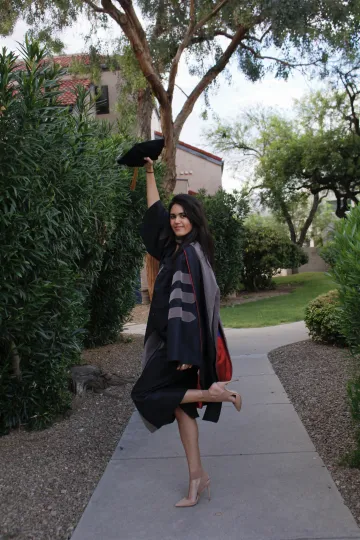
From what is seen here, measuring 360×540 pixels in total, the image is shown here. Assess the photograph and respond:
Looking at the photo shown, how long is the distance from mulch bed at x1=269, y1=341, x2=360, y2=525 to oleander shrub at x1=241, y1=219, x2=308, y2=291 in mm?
10527

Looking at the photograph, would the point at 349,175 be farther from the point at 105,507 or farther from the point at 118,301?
the point at 105,507

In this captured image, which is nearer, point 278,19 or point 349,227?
point 349,227

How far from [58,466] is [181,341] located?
5.27ft

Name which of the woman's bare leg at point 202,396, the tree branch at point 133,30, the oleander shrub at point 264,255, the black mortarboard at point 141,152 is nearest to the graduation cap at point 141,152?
the black mortarboard at point 141,152

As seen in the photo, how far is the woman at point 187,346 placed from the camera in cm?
351

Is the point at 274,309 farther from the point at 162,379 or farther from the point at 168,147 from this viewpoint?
the point at 162,379

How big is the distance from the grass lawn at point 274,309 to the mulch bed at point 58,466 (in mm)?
4311

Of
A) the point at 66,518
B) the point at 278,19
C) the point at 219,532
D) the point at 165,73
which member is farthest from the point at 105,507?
the point at 165,73

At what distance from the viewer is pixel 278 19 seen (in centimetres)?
1357

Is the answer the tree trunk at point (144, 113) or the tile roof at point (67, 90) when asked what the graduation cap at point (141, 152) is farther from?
the tree trunk at point (144, 113)

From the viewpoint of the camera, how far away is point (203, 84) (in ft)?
52.0

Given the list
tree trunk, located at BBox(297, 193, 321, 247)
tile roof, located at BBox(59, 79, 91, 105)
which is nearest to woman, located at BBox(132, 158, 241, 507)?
tile roof, located at BBox(59, 79, 91, 105)

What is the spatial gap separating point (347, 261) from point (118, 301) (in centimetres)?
576

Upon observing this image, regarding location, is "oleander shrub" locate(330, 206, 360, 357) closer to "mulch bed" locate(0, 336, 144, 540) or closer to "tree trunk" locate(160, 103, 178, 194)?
"mulch bed" locate(0, 336, 144, 540)
